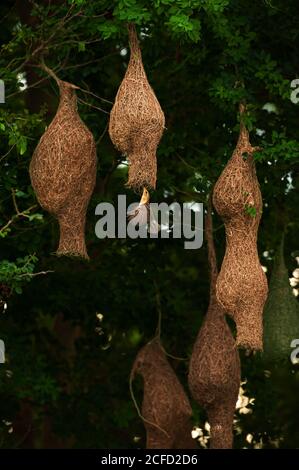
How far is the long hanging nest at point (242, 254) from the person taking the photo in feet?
32.7

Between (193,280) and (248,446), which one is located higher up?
(193,280)

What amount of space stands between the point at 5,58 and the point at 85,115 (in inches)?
42.4

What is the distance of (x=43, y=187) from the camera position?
991 centimetres

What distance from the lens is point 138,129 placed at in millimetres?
9555

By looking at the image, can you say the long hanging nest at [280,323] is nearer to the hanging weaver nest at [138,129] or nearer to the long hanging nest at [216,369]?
the long hanging nest at [216,369]

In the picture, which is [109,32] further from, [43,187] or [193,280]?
[193,280]

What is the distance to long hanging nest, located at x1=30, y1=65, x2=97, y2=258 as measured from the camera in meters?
9.84

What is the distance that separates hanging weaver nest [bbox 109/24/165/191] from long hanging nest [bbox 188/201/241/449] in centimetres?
157

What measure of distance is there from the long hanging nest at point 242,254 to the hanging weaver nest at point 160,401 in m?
1.31

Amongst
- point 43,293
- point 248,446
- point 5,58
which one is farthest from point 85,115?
point 248,446

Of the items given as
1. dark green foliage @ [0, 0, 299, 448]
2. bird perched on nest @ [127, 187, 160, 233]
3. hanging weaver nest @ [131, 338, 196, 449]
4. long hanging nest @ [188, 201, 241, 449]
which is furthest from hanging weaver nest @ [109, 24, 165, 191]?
hanging weaver nest @ [131, 338, 196, 449]

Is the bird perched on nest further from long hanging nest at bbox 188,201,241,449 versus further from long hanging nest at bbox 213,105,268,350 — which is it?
long hanging nest at bbox 188,201,241,449

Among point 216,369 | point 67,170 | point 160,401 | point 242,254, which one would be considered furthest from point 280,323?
point 67,170

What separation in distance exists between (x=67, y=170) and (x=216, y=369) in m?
1.86
